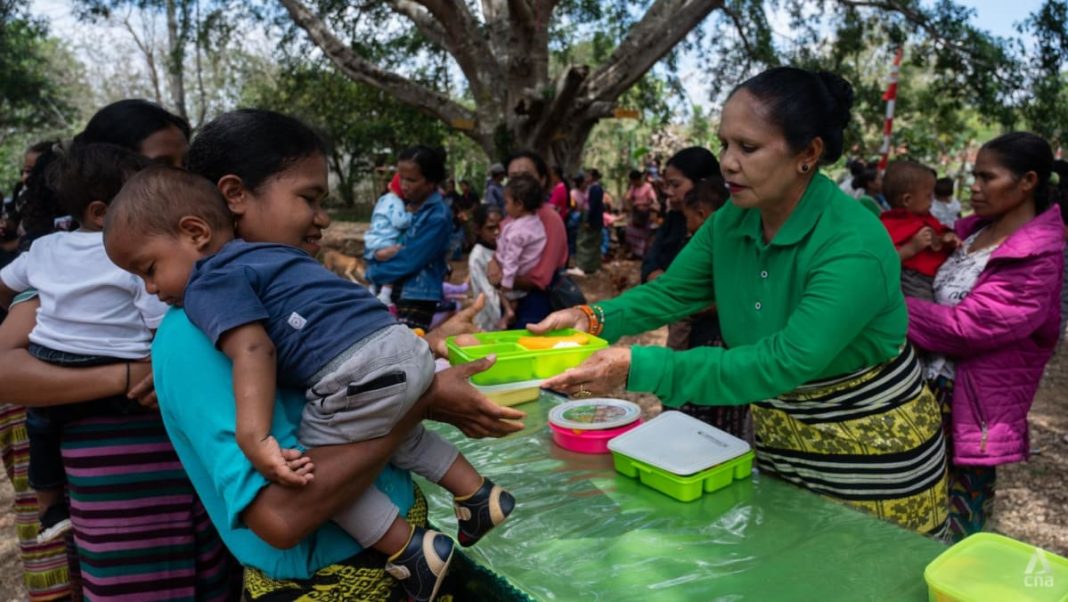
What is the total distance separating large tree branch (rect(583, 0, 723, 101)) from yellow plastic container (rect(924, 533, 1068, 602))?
320 inches

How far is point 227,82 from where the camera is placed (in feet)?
81.4

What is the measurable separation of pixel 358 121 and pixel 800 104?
62.6 ft

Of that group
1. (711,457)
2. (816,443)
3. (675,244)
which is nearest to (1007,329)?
(816,443)

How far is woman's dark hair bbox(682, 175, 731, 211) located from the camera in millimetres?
3359

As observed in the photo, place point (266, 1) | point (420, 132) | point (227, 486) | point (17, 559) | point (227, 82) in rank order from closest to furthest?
point (227, 486), point (17, 559), point (266, 1), point (420, 132), point (227, 82)

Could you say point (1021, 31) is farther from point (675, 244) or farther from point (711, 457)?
point (711, 457)

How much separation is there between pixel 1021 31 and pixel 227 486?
383 inches

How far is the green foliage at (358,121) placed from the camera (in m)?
17.5

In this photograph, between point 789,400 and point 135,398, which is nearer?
point 135,398

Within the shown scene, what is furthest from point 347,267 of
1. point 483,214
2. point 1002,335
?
point 1002,335

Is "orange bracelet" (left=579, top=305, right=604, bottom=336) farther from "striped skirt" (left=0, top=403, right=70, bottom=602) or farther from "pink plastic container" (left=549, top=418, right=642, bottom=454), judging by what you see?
"striped skirt" (left=0, top=403, right=70, bottom=602)

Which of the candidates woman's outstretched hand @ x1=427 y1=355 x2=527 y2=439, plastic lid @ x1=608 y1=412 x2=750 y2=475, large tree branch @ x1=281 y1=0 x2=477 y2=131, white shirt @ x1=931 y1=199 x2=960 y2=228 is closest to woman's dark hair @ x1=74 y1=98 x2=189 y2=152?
woman's outstretched hand @ x1=427 y1=355 x2=527 y2=439

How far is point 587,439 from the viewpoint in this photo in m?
2.08

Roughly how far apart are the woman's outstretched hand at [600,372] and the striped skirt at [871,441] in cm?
51
